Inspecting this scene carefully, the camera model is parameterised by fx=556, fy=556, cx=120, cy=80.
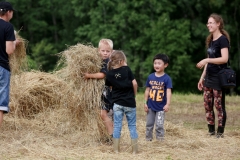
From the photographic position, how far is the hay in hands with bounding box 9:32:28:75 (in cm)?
939

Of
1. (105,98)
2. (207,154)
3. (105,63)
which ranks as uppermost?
(105,63)

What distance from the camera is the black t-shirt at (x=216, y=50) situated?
334 inches

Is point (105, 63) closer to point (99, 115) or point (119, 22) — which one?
point (99, 115)

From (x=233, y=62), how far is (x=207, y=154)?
25.4 metres

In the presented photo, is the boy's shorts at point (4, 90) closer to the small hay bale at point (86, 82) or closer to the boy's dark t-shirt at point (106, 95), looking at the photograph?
the small hay bale at point (86, 82)

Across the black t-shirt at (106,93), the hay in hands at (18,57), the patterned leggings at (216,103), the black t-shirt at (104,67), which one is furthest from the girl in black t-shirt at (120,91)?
the hay in hands at (18,57)

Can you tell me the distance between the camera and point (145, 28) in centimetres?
3388

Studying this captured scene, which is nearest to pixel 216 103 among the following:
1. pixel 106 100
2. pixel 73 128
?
pixel 106 100

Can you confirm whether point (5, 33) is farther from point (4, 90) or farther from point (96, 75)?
point (96, 75)

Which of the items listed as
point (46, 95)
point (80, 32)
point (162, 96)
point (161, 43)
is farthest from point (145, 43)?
point (162, 96)

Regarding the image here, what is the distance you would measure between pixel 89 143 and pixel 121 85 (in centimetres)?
113

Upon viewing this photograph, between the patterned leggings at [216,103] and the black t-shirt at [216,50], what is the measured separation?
325 millimetres

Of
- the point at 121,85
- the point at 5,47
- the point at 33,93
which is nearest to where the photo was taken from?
the point at 121,85

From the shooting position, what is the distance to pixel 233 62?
3188 cm
